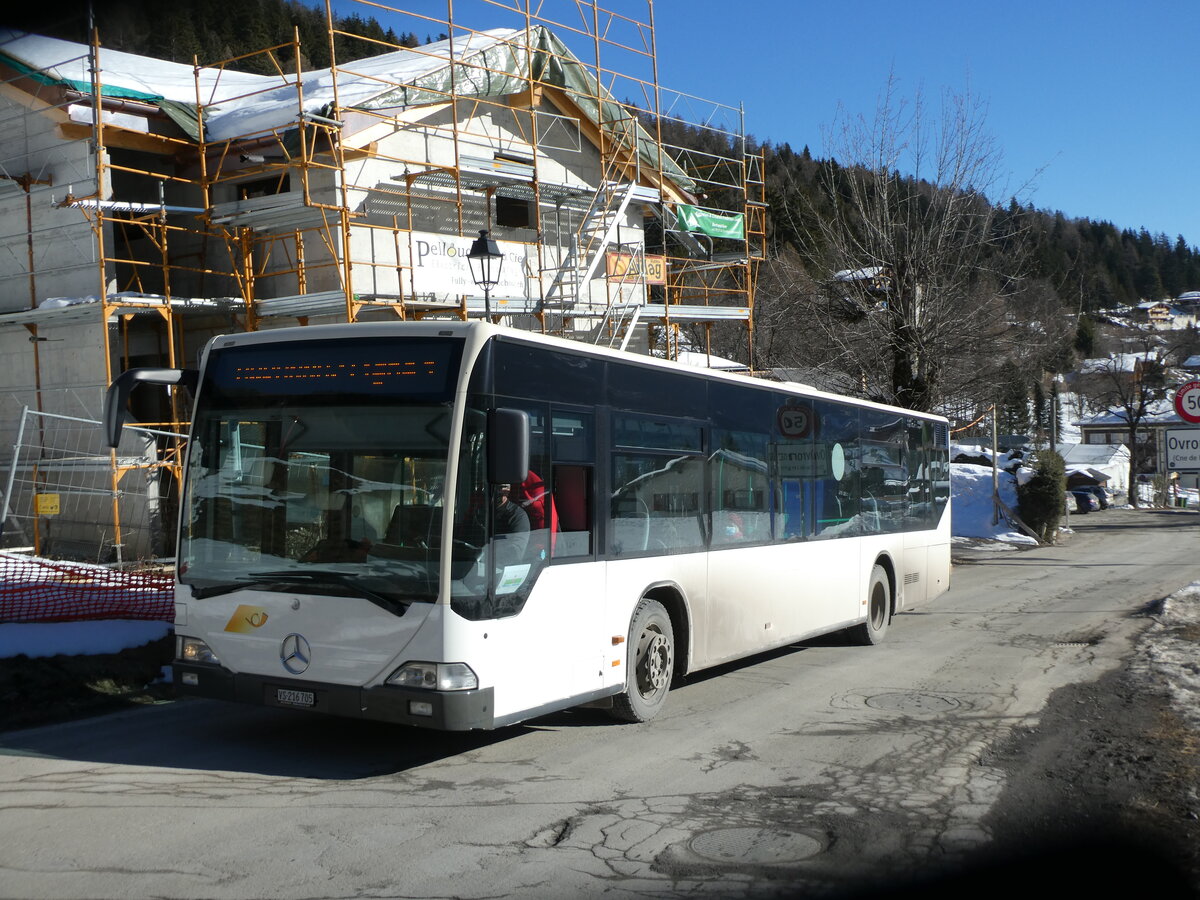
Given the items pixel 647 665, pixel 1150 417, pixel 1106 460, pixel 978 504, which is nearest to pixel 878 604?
pixel 647 665

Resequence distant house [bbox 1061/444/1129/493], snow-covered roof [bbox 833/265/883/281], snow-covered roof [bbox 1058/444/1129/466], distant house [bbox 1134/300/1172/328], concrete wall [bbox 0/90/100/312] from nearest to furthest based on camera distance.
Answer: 1. concrete wall [bbox 0/90/100/312]
2. snow-covered roof [bbox 833/265/883/281]
3. distant house [bbox 1061/444/1129/493]
4. snow-covered roof [bbox 1058/444/1129/466]
5. distant house [bbox 1134/300/1172/328]

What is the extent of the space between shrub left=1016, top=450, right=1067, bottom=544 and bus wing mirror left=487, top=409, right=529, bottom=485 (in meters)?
28.1

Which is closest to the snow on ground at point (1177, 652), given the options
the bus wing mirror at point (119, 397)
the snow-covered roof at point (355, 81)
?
the bus wing mirror at point (119, 397)

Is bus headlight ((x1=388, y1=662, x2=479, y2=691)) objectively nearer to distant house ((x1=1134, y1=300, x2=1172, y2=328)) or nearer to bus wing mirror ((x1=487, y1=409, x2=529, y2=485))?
bus wing mirror ((x1=487, y1=409, x2=529, y2=485))

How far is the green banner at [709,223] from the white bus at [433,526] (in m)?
16.7

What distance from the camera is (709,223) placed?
2583 centimetres

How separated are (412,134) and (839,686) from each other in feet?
47.5

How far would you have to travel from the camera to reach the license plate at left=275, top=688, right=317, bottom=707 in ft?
22.4

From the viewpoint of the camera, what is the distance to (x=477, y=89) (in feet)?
69.3

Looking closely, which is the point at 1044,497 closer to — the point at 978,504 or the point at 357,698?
the point at 978,504

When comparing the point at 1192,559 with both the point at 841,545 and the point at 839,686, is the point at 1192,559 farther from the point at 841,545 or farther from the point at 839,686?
the point at 839,686

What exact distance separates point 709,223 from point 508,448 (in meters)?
20.2

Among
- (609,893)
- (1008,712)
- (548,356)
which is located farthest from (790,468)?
(609,893)

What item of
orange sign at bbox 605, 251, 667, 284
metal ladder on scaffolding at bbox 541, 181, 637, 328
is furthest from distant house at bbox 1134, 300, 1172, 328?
metal ladder on scaffolding at bbox 541, 181, 637, 328
